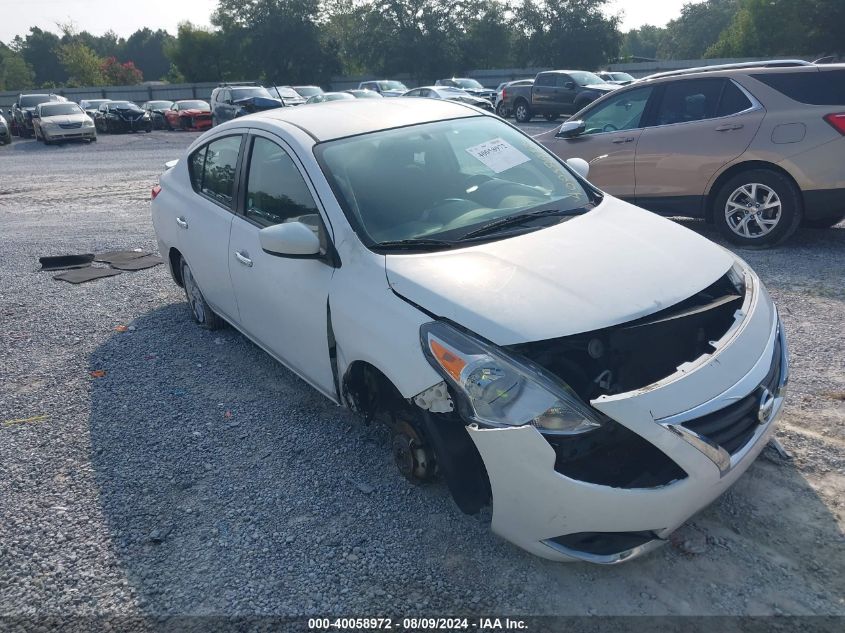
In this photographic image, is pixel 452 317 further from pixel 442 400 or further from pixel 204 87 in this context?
pixel 204 87

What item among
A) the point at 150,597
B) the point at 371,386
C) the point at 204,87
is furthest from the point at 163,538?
the point at 204,87

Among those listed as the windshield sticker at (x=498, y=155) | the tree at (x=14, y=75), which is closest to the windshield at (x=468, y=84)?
the windshield sticker at (x=498, y=155)

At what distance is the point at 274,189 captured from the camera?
3.95 meters

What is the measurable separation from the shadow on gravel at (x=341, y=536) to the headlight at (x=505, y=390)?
0.69m

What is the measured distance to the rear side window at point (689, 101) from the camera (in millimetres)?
6877

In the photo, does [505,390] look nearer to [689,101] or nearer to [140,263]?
[689,101]

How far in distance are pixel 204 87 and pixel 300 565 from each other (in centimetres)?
5615

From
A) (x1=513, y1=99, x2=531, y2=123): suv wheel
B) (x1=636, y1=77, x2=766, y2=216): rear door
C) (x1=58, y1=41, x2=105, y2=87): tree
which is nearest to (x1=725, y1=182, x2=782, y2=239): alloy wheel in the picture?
(x1=636, y1=77, x2=766, y2=216): rear door

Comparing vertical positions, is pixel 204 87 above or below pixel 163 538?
above

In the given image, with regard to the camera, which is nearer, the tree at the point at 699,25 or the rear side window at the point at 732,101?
the rear side window at the point at 732,101

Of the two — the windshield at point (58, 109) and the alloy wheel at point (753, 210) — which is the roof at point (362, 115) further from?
the windshield at point (58, 109)

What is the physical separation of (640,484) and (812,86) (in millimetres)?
5567

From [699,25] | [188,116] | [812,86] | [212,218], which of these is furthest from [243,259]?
[699,25]

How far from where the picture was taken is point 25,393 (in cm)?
466
